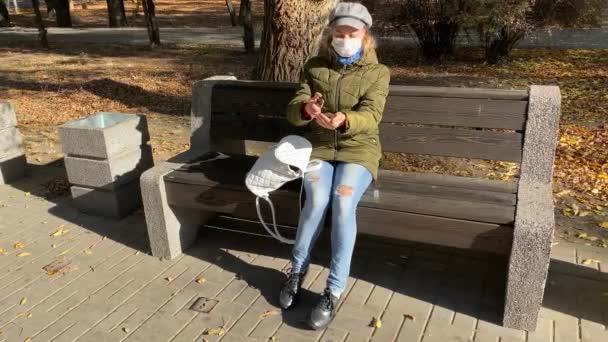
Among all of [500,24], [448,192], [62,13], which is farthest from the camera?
[62,13]

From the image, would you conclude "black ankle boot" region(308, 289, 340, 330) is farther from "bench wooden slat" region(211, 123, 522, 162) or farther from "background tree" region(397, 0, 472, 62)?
"background tree" region(397, 0, 472, 62)

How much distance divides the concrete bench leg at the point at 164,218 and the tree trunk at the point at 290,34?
1.53 meters

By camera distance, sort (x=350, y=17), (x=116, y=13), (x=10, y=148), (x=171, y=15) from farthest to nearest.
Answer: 1. (x=171, y=15)
2. (x=116, y=13)
3. (x=10, y=148)
4. (x=350, y=17)

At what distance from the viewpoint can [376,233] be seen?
302cm

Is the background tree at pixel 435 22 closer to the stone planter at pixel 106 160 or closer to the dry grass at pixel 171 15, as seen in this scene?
the stone planter at pixel 106 160

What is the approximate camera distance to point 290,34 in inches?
192

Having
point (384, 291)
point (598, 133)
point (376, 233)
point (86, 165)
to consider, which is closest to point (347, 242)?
point (376, 233)

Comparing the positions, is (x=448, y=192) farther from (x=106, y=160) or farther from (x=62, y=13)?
(x=62, y=13)

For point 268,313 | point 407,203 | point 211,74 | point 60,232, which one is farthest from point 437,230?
point 211,74

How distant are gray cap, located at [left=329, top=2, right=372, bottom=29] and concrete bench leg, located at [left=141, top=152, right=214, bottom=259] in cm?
146

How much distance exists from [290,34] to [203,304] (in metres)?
2.68

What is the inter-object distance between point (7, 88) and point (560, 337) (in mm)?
9862

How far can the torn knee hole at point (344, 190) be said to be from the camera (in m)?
2.93

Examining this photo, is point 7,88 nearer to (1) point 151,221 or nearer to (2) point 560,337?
(1) point 151,221
